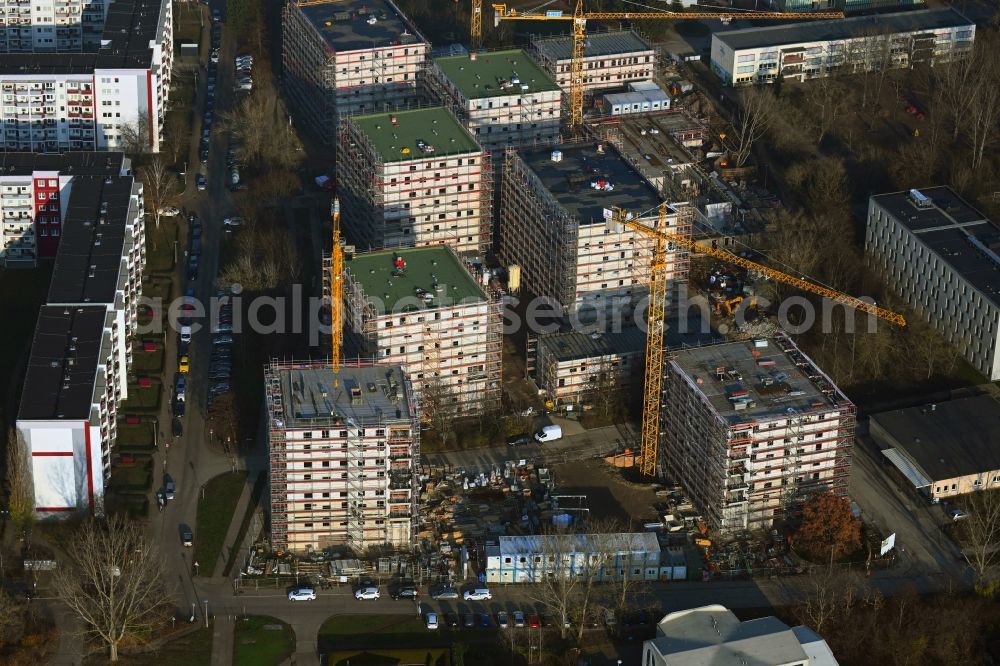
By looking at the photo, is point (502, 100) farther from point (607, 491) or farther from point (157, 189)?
point (607, 491)

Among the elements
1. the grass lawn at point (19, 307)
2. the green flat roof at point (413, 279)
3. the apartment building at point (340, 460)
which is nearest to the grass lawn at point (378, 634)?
the apartment building at point (340, 460)

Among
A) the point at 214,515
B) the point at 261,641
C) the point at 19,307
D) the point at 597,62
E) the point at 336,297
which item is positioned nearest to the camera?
the point at 261,641

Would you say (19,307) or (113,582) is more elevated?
(19,307)

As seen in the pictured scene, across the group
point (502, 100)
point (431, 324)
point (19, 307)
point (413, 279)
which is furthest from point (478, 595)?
point (502, 100)

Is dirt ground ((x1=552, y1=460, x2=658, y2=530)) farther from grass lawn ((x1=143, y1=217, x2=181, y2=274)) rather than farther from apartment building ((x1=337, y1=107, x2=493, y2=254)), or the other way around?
grass lawn ((x1=143, y1=217, x2=181, y2=274))

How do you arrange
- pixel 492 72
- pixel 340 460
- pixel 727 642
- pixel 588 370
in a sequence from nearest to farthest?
1. pixel 727 642
2. pixel 340 460
3. pixel 588 370
4. pixel 492 72

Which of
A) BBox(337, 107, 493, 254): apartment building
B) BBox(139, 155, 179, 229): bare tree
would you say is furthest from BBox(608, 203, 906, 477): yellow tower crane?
BBox(139, 155, 179, 229): bare tree

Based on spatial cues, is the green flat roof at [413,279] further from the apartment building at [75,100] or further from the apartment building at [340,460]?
the apartment building at [75,100]
